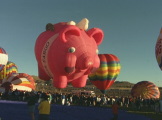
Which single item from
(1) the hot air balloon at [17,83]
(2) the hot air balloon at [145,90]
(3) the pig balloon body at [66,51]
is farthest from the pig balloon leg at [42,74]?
(2) the hot air balloon at [145,90]

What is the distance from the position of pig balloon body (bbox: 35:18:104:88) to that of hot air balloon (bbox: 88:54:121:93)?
6435 mm

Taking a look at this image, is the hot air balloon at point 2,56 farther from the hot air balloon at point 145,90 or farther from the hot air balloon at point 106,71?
the hot air balloon at point 145,90

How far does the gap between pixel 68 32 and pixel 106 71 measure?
29.4 feet

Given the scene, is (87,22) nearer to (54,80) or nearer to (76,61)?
(76,61)

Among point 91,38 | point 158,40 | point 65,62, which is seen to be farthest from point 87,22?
point 158,40

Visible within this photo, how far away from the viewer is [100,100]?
2428cm

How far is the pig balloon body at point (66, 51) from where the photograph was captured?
18.8m

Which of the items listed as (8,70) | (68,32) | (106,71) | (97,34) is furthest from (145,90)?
(8,70)

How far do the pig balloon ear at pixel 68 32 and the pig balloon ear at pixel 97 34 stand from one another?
1.70 metres

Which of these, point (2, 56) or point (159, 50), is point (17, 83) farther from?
point (159, 50)

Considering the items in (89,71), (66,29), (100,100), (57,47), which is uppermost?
(66,29)

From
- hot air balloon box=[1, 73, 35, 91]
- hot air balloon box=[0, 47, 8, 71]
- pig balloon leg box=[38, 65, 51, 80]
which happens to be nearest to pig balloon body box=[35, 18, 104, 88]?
pig balloon leg box=[38, 65, 51, 80]

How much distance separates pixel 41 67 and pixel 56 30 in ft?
10.4

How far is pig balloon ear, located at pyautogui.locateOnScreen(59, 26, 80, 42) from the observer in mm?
18734
